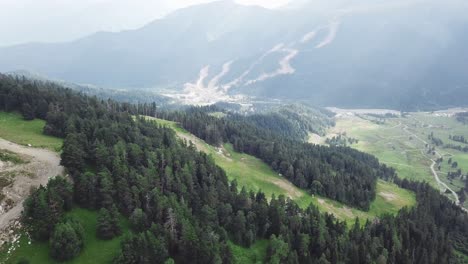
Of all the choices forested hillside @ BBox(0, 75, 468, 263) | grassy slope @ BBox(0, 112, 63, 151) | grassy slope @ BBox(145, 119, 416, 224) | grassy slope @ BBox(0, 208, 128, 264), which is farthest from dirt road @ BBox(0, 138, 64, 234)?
grassy slope @ BBox(145, 119, 416, 224)

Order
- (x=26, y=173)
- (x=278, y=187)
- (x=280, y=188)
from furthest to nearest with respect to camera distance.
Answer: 1. (x=278, y=187)
2. (x=280, y=188)
3. (x=26, y=173)

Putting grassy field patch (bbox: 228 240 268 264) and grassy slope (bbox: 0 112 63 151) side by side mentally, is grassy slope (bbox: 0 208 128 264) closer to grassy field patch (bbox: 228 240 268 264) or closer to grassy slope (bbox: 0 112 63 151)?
grassy field patch (bbox: 228 240 268 264)

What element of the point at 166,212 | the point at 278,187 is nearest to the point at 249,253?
the point at 166,212

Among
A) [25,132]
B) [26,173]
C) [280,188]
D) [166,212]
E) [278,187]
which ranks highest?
[25,132]

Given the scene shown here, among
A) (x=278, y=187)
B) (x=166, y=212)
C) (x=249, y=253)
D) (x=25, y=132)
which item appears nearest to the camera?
(x=166, y=212)

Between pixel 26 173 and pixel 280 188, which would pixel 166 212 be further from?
pixel 280 188

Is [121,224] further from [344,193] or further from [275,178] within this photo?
[344,193]

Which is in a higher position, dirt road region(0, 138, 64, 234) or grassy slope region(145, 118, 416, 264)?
dirt road region(0, 138, 64, 234)
